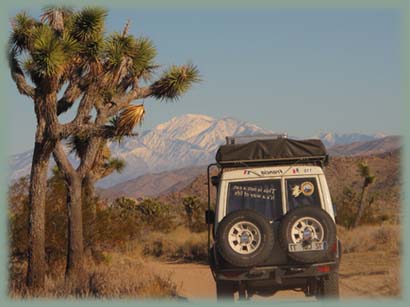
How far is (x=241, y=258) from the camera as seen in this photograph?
9.73 meters

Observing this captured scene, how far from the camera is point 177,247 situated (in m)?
25.7

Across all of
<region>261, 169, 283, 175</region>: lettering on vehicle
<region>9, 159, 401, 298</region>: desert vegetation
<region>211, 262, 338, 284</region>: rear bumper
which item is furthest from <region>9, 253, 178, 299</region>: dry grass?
<region>261, 169, 283, 175</region>: lettering on vehicle

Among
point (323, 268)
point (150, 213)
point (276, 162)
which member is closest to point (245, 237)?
point (323, 268)

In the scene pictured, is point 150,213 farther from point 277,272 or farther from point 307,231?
point 307,231

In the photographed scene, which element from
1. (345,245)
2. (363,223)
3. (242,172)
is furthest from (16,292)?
(363,223)

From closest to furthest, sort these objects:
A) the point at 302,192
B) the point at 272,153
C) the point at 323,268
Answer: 1. the point at 323,268
2. the point at 302,192
3. the point at 272,153

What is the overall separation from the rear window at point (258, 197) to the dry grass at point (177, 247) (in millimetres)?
12708

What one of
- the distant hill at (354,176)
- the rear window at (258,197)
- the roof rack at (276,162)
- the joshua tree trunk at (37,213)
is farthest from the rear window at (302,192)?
the distant hill at (354,176)

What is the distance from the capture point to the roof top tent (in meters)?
10.9

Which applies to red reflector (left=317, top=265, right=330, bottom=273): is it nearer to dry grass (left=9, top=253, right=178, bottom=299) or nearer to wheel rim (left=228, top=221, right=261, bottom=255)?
wheel rim (left=228, top=221, right=261, bottom=255)

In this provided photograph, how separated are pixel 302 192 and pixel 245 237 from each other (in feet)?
4.46

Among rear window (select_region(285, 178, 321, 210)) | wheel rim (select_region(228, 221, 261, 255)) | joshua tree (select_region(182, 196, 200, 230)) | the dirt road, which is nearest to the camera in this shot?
wheel rim (select_region(228, 221, 261, 255))

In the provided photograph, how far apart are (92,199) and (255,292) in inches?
380

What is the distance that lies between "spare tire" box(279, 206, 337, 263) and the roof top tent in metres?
1.42
